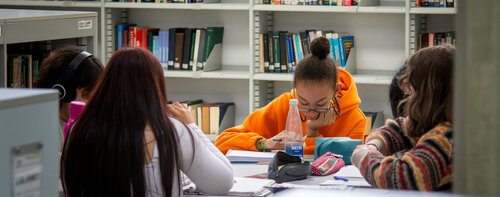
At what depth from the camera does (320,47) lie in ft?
8.75

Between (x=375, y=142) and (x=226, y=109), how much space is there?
99.2 inches

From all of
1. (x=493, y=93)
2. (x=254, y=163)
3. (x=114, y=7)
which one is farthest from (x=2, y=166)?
(x=114, y=7)

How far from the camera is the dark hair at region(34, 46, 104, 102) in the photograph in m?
2.07

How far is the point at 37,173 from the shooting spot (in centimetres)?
117

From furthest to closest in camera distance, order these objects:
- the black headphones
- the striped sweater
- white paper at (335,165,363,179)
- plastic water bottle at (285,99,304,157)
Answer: plastic water bottle at (285,99,304,157) < white paper at (335,165,363,179) < the black headphones < the striped sweater

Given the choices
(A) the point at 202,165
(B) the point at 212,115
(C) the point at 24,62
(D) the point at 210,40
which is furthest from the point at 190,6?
(A) the point at 202,165

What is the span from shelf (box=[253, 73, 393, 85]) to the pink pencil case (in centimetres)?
168

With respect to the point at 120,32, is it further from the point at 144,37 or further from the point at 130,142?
the point at 130,142

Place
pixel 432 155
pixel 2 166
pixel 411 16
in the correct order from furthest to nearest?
pixel 411 16 → pixel 432 155 → pixel 2 166

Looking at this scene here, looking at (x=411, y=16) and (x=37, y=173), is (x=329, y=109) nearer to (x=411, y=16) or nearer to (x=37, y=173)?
(x=411, y=16)

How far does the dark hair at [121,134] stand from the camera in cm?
173

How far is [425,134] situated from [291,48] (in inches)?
99.2

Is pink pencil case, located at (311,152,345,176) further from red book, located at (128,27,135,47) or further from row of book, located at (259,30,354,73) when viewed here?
red book, located at (128,27,135,47)

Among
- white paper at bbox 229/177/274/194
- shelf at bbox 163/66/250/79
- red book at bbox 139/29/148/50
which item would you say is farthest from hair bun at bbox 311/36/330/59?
red book at bbox 139/29/148/50
